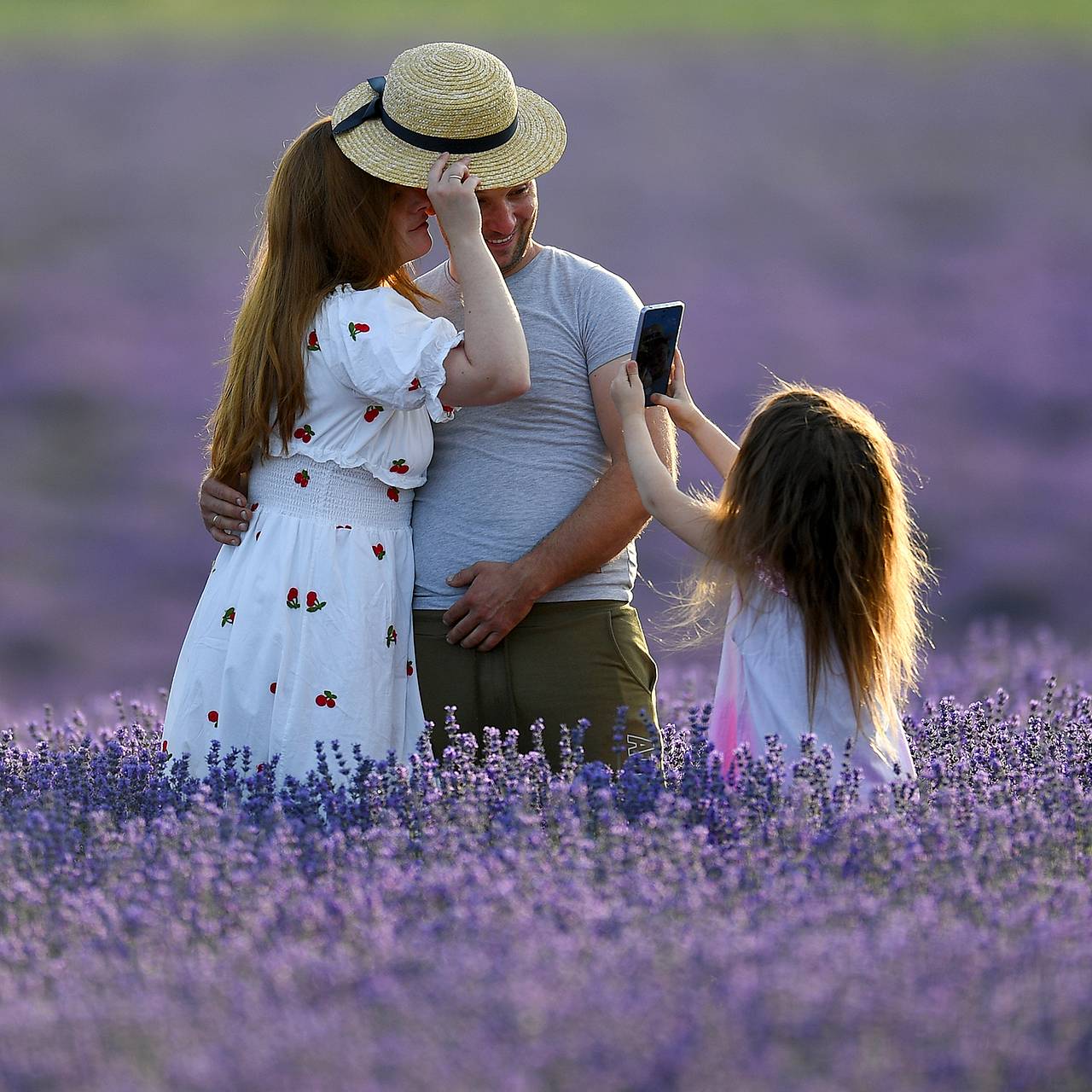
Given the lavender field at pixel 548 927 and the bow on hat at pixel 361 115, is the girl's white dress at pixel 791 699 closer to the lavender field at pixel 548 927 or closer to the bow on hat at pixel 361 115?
the lavender field at pixel 548 927

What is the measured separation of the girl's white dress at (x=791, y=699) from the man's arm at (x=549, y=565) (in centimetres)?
40

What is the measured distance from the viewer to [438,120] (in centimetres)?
301

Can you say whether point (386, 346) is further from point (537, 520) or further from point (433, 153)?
point (537, 520)

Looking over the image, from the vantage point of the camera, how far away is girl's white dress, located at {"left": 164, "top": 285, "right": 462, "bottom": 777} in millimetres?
2938

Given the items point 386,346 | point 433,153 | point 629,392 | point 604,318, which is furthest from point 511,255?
point 386,346

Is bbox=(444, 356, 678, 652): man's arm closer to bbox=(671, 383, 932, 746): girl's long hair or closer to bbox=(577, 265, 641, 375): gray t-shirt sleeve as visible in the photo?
bbox=(577, 265, 641, 375): gray t-shirt sleeve

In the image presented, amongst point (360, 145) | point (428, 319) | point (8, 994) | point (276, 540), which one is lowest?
point (8, 994)

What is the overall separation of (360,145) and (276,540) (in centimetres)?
76

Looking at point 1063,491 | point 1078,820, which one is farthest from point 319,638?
point 1063,491

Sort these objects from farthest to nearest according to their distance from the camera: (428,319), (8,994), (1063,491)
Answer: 1. (1063,491)
2. (428,319)
3. (8,994)

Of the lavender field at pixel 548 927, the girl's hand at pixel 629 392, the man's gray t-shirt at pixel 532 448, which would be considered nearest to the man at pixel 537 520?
→ the man's gray t-shirt at pixel 532 448

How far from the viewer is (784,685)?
292 centimetres

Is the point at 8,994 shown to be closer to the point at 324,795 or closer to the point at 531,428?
the point at 324,795

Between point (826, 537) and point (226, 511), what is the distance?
3.79 ft
